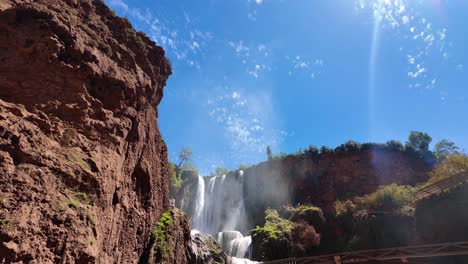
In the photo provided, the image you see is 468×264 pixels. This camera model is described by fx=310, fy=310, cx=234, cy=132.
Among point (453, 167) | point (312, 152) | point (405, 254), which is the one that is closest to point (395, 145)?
point (312, 152)

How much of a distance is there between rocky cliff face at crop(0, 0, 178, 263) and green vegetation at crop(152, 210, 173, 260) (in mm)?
490

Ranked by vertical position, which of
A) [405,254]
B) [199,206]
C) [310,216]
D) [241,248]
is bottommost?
[405,254]

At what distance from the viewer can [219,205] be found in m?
50.5

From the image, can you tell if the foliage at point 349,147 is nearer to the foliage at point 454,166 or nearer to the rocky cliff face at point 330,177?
the rocky cliff face at point 330,177

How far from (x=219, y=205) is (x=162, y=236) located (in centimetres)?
3355

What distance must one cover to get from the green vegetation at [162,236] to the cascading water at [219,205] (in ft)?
91.9

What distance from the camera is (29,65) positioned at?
11742 mm

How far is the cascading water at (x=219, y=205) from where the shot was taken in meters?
47.7

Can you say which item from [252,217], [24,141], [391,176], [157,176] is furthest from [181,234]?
[391,176]

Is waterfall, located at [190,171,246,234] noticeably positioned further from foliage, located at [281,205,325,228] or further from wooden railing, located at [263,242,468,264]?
wooden railing, located at [263,242,468,264]

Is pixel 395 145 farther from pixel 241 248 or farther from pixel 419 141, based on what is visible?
pixel 241 248

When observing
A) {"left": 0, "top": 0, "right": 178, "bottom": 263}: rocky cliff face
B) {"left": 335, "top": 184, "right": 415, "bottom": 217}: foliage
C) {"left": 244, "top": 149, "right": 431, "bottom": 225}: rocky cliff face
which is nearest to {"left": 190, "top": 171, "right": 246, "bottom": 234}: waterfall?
{"left": 244, "top": 149, "right": 431, "bottom": 225}: rocky cliff face

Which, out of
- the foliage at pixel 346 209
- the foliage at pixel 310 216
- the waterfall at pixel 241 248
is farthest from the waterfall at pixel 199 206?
the foliage at pixel 346 209

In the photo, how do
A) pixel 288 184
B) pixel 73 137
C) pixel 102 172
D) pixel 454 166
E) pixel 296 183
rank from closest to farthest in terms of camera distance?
pixel 73 137
pixel 102 172
pixel 454 166
pixel 296 183
pixel 288 184
